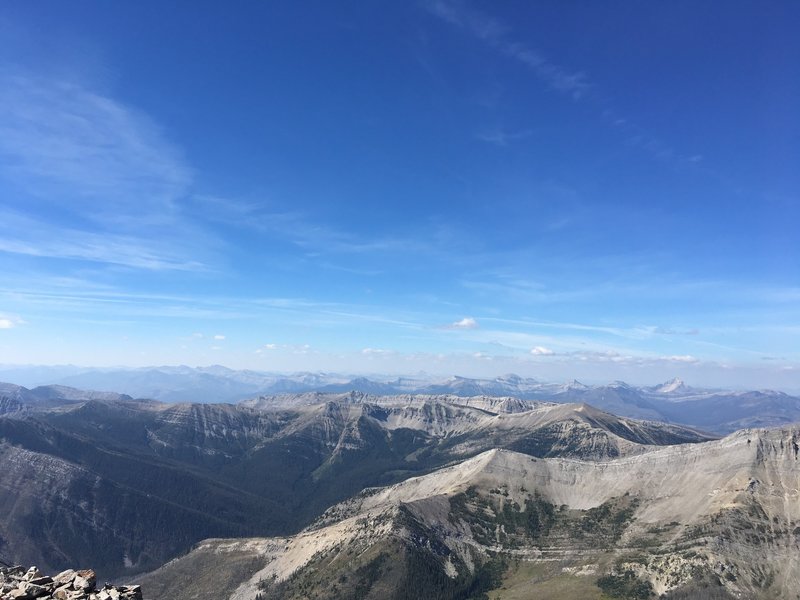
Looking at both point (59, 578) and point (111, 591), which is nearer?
point (111, 591)

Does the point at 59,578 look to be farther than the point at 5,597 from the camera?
Yes

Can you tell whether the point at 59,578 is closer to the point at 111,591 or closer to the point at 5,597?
the point at 5,597

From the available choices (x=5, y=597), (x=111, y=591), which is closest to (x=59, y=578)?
(x=5, y=597)
